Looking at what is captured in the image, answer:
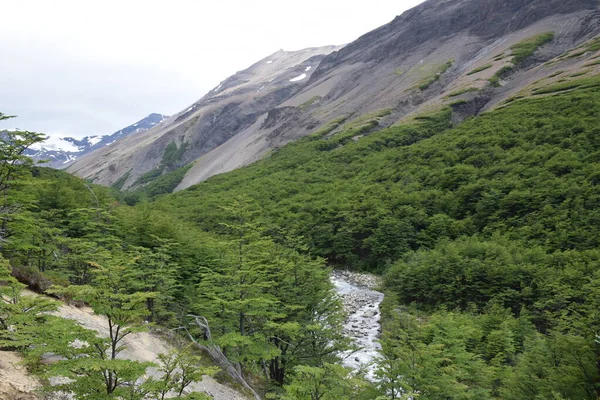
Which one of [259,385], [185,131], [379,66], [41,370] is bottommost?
A: [259,385]

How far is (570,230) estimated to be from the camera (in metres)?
23.1

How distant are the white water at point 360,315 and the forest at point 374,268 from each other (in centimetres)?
116

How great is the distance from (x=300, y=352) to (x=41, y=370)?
26.6 ft

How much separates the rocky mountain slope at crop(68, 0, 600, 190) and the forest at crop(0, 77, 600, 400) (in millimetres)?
22516

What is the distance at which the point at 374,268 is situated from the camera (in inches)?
1249

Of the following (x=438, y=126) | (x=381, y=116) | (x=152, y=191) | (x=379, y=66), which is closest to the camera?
(x=438, y=126)

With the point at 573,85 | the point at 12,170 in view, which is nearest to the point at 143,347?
the point at 12,170

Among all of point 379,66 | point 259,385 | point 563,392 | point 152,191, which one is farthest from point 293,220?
point 379,66

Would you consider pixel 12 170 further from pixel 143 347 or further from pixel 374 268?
pixel 374 268

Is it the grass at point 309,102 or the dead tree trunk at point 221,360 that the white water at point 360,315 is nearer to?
the dead tree trunk at point 221,360

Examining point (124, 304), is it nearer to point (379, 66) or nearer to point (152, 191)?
point (152, 191)

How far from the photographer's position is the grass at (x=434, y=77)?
267 feet

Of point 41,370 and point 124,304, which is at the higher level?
point 124,304

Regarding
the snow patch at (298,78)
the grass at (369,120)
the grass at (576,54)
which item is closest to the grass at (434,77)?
the grass at (369,120)
